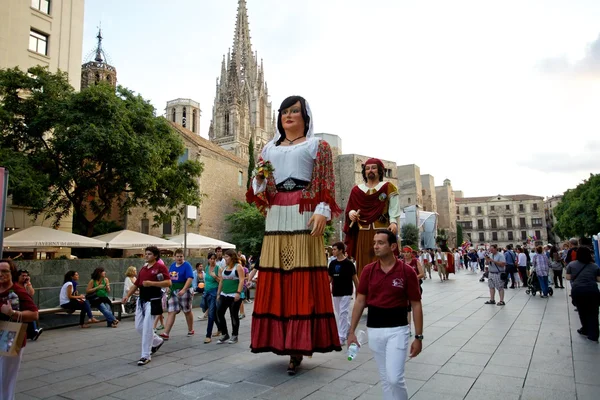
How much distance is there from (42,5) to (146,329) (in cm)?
2608

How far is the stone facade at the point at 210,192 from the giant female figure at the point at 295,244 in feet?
94.0

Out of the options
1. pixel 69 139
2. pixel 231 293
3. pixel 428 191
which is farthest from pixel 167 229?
pixel 428 191

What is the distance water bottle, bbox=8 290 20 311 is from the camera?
4185mm

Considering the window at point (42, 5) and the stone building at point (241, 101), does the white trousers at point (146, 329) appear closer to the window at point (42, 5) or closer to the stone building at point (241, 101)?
the window at point (42, 5)

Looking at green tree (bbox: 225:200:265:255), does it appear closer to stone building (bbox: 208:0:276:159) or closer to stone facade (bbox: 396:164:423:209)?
stone building (bbox: 208:0:276:159)

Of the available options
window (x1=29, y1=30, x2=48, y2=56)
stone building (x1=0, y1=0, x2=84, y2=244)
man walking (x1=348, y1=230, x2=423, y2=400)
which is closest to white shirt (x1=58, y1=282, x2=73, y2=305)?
man walking (x1=348, y1=230, x2=423, y2=400)

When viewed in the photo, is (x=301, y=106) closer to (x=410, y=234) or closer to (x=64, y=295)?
(x=64, y=295)

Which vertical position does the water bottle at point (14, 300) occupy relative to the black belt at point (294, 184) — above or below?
below

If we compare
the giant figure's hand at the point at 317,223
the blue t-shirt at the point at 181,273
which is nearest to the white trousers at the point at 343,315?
the giant figure's hand at the point at 317,223

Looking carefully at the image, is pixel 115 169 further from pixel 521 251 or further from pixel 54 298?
pixel 521 251

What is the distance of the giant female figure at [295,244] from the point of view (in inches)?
210

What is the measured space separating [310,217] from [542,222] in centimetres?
9999

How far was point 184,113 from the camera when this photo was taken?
275ft

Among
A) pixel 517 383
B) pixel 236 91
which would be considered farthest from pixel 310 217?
pixel 236 91
